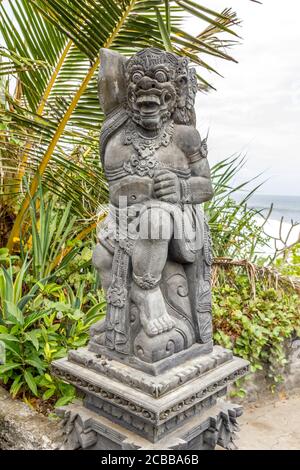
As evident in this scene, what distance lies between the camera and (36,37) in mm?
3117

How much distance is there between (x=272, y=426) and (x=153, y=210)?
1968 millimetres

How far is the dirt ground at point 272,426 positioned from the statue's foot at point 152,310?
4.14 ft

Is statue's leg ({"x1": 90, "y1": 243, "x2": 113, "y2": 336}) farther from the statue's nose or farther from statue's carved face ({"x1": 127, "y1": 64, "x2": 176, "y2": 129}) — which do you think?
the statue's nose

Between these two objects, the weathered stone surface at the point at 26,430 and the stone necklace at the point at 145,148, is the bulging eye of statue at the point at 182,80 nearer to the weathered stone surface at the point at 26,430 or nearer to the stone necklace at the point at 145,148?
the stone necklace at the point at 145,148

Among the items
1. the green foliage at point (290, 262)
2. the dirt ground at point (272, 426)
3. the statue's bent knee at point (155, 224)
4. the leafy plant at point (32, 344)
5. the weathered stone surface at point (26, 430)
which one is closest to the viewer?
the statue's bent knee at point (155, 224)

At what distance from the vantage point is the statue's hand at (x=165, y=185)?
183 centimetres

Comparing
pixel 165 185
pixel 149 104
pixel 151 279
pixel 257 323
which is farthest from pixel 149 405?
pixel 257 323

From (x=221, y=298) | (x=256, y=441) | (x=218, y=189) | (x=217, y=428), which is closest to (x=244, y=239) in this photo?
(x=218, y=189)

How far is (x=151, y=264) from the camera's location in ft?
5.98

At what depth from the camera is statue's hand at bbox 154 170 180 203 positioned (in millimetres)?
1827

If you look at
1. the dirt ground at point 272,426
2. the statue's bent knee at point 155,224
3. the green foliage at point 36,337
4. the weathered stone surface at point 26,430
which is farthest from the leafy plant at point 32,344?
the dirt ground at point 272,426

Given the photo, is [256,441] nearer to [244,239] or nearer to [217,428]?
[217,428]

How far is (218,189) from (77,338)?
236 cm

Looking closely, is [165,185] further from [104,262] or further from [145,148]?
[104,262]
